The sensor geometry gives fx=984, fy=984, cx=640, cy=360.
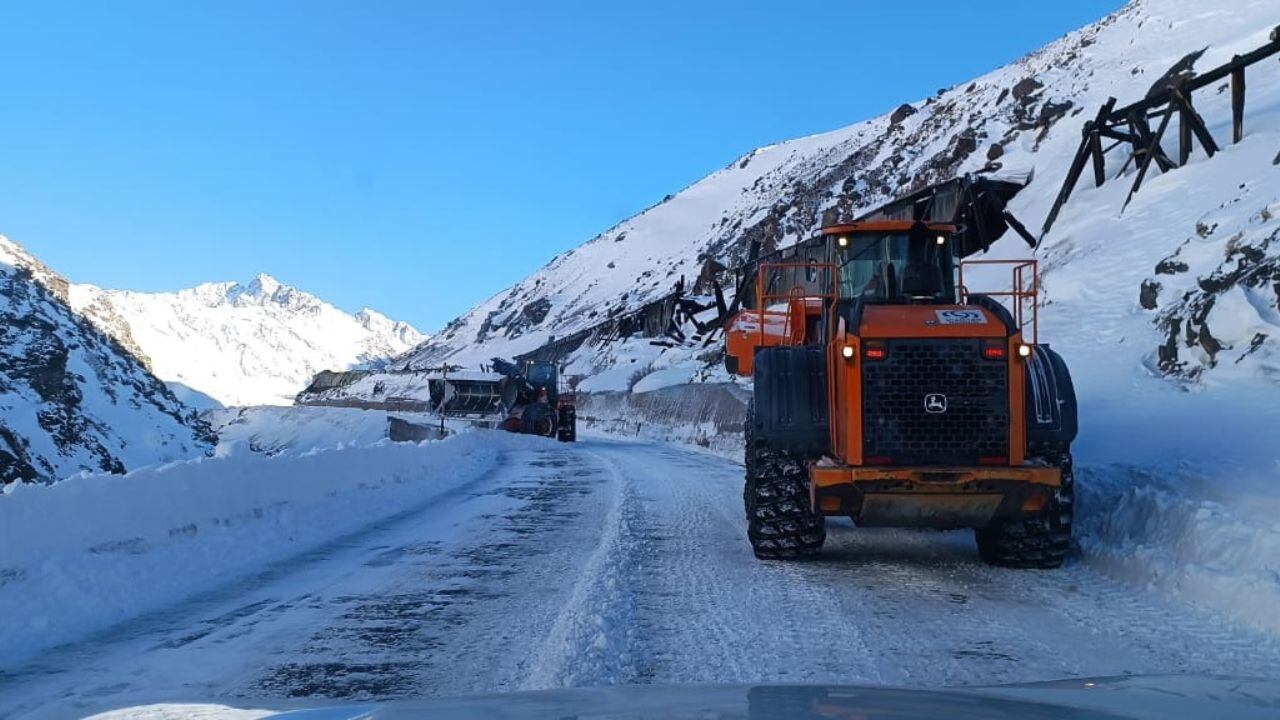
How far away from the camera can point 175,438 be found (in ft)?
72.7

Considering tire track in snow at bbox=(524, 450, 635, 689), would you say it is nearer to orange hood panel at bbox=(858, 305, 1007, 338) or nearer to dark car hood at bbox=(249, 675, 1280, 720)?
dark car hood at bbox=(249, 675, 1280, 720)

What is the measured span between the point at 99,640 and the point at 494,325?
5494 inches

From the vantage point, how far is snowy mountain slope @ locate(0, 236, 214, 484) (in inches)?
675

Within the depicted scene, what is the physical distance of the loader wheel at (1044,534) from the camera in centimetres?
782

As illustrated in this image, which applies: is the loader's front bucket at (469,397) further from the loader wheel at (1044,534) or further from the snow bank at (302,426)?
the loader wheel at (1044,534)

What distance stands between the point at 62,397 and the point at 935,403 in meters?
17.2

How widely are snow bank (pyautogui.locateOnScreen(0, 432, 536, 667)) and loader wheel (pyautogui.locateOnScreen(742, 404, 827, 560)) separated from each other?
4.39 meters

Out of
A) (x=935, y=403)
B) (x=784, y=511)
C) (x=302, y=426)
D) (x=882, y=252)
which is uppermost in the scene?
(x=882, y=252)

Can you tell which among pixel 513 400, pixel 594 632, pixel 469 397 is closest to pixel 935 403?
pixel 594 632

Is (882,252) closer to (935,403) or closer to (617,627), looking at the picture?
(935,403)

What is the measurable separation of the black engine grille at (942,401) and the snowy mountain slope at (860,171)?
16.1 m

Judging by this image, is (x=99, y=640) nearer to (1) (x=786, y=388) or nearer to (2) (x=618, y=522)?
(1) (x=786, y=388)

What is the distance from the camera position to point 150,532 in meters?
8.01

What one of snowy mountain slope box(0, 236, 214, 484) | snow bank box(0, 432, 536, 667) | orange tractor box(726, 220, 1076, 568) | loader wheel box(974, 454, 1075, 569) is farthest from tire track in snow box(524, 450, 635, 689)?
snowy mountain slope box(0, 236, 214, 484)
